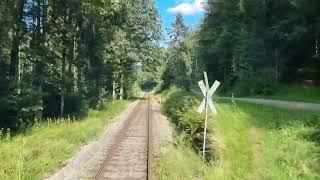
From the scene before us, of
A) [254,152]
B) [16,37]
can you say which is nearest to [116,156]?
[254,152]

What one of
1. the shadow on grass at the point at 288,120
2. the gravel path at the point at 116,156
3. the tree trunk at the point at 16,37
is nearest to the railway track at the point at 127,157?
the gravel path at the point at 116,156

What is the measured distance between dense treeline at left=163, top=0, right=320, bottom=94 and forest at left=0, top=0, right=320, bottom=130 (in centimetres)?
12

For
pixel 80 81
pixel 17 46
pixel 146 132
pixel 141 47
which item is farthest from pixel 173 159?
pixel 141 47

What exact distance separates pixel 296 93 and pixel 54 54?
25.2 meters

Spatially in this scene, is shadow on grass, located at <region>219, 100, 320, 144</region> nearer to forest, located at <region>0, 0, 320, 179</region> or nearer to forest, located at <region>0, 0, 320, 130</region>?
forest, located at <region>0, 0, 320, 179</region>

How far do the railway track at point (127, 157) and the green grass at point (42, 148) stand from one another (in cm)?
160

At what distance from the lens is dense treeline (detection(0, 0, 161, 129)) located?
2819 cm

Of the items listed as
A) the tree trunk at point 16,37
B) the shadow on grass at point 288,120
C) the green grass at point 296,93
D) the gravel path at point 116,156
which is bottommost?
the gravel path at point 116,156

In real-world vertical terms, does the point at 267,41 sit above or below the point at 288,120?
above

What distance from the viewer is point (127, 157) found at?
20.1 meters

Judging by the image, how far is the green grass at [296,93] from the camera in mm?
43031

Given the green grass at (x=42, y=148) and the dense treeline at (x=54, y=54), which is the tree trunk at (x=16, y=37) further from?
the green grass at (x=42, y=148)

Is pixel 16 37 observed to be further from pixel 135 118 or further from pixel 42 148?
pixel 135 118

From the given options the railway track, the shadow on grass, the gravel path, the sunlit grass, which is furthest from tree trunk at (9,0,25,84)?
the shadow on grass
